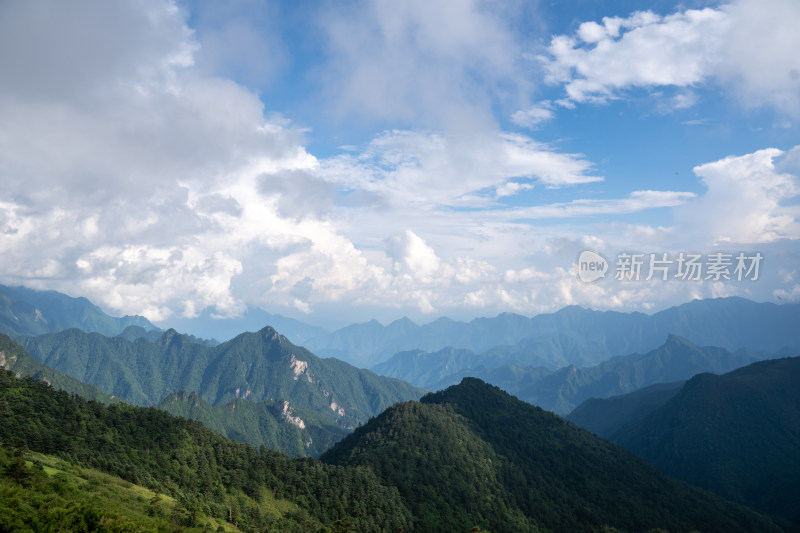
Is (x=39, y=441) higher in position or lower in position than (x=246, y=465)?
higher

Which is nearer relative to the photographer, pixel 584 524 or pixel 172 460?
pixel 172 460

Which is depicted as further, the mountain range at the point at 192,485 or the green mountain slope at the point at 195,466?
the green mountain slope at the point at 195,466

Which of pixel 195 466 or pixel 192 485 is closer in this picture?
pixel 192 485

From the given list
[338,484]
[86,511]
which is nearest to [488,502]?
[338,484]

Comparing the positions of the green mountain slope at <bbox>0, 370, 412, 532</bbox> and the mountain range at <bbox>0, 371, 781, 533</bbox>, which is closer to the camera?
the mountain range at <bbox>0, 371, 781, 533</bbox>

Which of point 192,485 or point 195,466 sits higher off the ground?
point 195,466

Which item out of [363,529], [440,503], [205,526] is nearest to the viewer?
[205,526]

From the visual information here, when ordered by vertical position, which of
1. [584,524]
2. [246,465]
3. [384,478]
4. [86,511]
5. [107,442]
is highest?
[86,511]

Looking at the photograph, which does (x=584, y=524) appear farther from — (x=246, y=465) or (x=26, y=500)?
(x=26, y=500)
